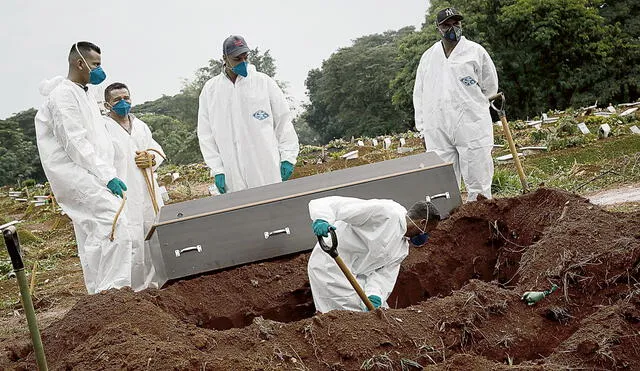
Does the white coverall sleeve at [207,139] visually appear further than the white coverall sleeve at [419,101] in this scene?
No

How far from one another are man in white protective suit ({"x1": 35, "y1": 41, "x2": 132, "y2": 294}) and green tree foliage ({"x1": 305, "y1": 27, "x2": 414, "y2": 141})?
3093cm

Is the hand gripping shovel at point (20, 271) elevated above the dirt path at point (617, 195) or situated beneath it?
elevated above

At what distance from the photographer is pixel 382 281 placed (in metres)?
4.65

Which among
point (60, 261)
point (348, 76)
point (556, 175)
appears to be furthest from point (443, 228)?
point (348, 76)

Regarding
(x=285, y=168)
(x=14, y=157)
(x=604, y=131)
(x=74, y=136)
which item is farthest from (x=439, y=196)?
(x=14, y=157)

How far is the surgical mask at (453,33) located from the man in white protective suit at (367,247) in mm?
2682

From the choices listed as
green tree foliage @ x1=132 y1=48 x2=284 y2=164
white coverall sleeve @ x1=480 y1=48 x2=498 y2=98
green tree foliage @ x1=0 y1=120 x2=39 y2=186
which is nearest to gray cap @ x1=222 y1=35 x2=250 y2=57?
white coverall sleeve @ x1=480 y1=48 x2=498 y2=98

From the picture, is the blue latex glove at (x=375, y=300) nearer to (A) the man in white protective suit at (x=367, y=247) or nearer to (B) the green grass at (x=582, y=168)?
(A) the man in white protective suit at (x=367, y=247)

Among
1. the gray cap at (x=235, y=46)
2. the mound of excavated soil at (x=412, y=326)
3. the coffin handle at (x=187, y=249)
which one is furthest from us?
the gray cap at (x=235, y=46)

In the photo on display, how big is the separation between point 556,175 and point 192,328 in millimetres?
6828

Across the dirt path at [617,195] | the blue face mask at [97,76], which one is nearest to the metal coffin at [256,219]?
the blue face mask at [97,76]

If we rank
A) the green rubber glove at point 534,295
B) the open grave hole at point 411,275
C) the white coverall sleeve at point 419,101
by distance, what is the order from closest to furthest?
the green rubber glove at point 534,295 < the open grave hole at point 411,275 < the white coverall sleeve at point 419,101

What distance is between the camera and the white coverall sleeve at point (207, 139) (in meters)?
6.59

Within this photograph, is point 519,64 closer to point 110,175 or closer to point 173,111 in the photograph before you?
point 110,175
